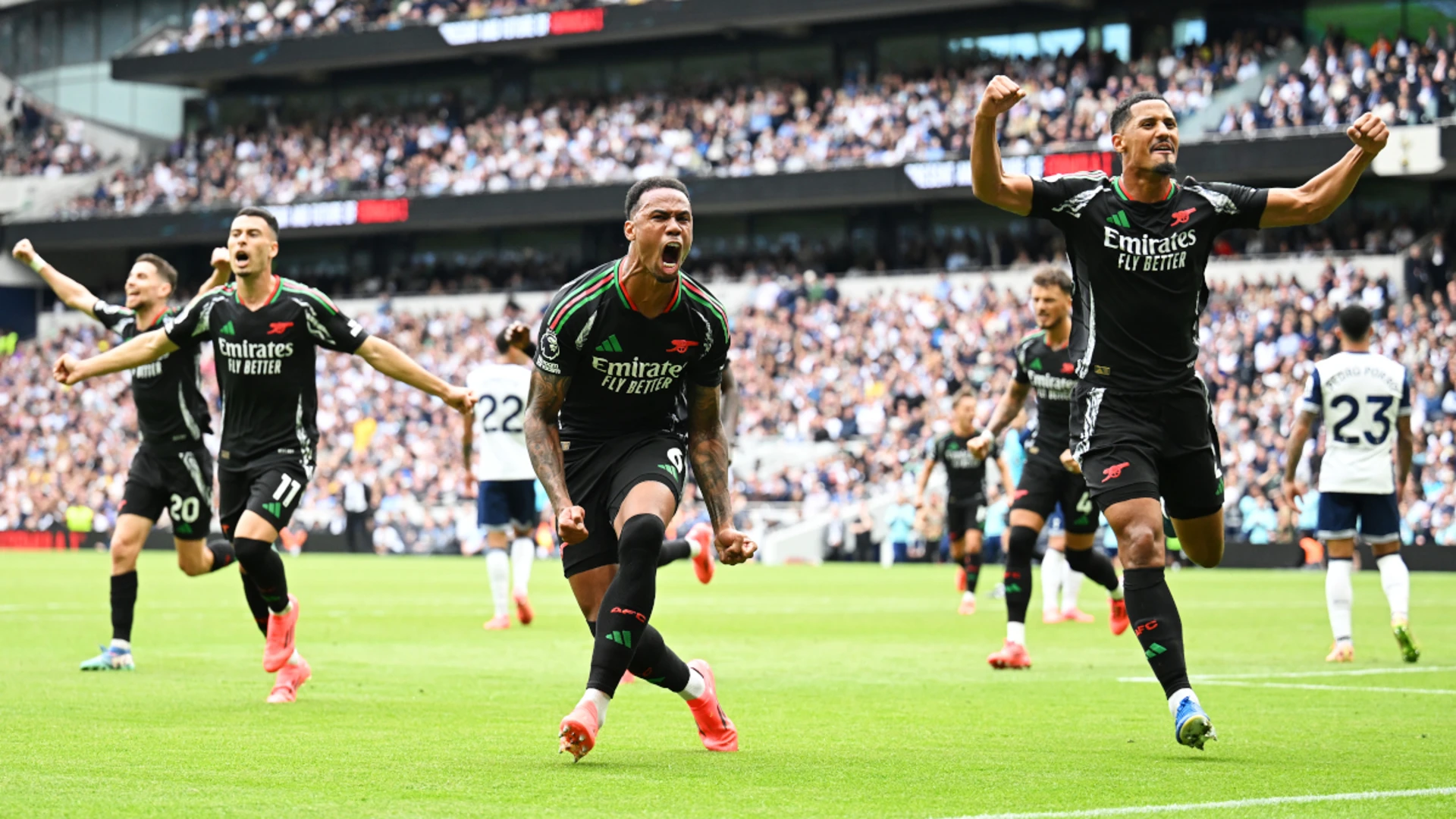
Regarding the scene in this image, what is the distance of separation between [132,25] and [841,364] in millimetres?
34956

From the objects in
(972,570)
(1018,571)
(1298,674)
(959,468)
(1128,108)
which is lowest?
(972,570)

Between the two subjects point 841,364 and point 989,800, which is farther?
point 841,364

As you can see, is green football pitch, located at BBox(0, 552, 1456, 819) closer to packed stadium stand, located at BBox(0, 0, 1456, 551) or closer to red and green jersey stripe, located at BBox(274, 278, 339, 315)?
red and green jersey stripe, located at BBox(274, 278, 339, 315)

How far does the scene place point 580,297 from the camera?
7074 millimetres

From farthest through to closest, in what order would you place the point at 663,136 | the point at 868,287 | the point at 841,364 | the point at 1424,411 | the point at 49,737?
1. the point at 663,136
2. the point at 868,287
3. the point at 841,364
4. the point at 1424,411
5. the point at 49,737

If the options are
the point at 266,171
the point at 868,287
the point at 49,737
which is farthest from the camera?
the point at 266,171

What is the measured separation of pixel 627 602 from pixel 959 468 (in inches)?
542

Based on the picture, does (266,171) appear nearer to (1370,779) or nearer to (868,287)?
(868,287)

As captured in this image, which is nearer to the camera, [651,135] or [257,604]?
[257,604]

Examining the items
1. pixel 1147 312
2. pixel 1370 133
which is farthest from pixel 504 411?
pixel 1370 133

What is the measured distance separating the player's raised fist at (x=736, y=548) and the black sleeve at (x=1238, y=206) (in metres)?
2.49

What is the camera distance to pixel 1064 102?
4184 centimetres

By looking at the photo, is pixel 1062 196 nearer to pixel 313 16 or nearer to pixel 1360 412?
pixel 1360 412

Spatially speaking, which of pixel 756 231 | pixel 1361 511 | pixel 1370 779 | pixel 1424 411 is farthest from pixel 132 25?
pixel 1370 779
